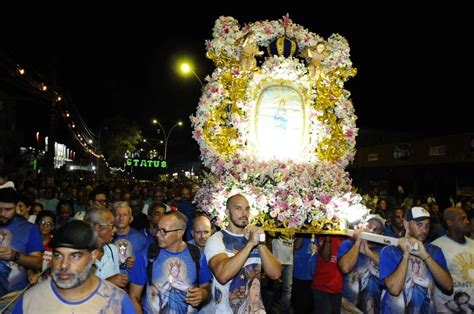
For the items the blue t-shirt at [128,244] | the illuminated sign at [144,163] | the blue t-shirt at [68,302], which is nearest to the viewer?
the blue t-shirt at [68,302]

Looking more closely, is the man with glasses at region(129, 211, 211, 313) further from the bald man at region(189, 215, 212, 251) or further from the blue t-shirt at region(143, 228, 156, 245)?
the bald man at region(189, 215, 212, 251)

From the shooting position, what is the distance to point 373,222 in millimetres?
6129

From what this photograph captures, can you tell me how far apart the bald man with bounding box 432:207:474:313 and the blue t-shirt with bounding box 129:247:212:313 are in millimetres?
2701

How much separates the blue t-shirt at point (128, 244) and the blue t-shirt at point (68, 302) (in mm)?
2486

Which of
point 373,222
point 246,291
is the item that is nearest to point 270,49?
point 373,222

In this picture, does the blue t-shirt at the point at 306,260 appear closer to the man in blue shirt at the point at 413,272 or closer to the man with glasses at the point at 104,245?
the man in blue shirt at the point at 413,272

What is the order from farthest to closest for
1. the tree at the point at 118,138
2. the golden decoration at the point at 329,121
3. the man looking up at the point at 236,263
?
the tree at the point at 118,138 < the golden decoration at the point at 329,121 < the man looking up at the point at 236,263

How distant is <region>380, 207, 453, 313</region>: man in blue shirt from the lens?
4328 millimetres

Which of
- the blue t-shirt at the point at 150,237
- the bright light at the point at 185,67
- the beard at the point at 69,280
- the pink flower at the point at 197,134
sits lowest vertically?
the blue t-shirt at the point at 150,237

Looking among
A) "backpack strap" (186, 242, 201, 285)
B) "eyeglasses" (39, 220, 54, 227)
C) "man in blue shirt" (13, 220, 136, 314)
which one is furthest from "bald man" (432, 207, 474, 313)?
"eyeglasses" (39, 220, 54, 227)

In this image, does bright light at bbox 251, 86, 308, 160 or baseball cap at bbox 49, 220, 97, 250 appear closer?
baseball cap at bbox 49, 220, 97, 250

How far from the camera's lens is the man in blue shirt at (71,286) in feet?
9.79

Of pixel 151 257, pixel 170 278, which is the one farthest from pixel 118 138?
pixel 170 278

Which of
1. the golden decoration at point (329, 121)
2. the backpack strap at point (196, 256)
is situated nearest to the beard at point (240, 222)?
the backpack strap at point (196, 256)
